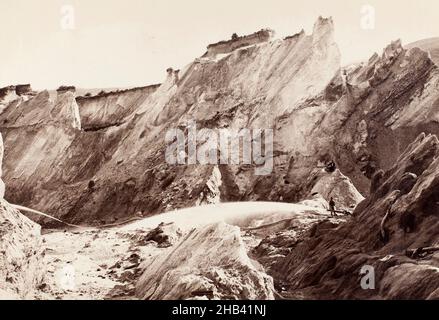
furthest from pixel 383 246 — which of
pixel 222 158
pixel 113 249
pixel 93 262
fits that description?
pixel 93 262

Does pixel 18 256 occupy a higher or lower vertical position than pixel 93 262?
higher

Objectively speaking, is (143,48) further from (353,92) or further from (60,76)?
(353,92)

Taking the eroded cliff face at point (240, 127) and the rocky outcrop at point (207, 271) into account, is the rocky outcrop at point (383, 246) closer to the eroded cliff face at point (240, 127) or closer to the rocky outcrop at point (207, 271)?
the rocky outcrop at point (207, 271)

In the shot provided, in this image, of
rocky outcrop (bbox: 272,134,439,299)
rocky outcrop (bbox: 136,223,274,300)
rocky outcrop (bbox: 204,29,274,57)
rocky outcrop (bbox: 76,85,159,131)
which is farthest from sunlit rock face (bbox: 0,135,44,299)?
rocky outcrop (bbox: 204,29,274,57)

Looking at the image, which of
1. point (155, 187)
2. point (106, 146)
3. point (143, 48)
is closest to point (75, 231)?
point (155, 187)

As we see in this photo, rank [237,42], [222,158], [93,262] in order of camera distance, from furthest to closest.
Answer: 1. [237,42]
2. [222,158]
3. [93,262]

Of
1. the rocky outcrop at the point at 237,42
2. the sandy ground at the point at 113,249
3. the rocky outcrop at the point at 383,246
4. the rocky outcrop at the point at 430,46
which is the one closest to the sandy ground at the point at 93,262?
the sandy ground at the point at 113,249

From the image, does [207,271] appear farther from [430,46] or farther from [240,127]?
[430,46]
